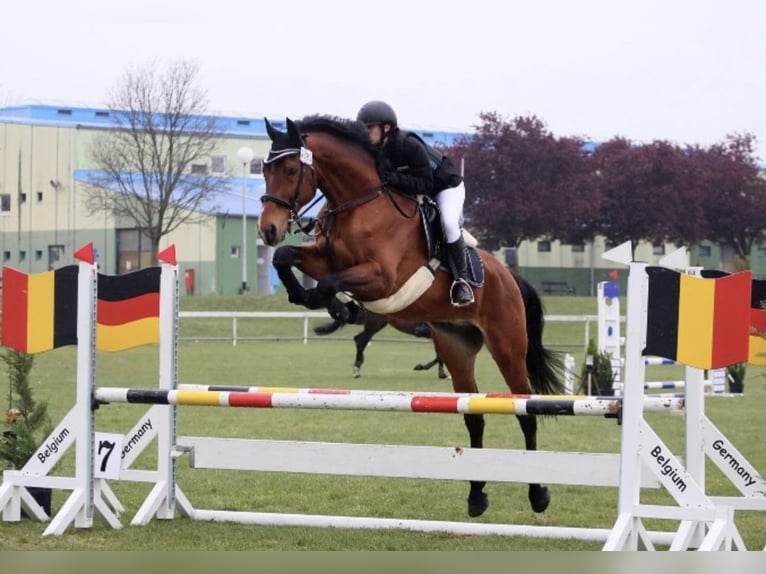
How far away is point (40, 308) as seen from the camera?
603 cm

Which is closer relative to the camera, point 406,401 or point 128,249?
point 406,401

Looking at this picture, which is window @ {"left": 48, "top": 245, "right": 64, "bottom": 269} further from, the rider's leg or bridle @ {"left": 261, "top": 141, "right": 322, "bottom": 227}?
bridle @ {"left": 261, "top": 141, "right": 322, "bottom": 227}

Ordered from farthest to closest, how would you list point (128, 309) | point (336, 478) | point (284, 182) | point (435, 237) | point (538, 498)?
point (336, 478)
point (435, 237)
point (538, 498)
point (128, 309)
point (284, 182)

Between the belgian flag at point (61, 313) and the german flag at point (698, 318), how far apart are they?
2.85 m

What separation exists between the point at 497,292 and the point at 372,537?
1900mm

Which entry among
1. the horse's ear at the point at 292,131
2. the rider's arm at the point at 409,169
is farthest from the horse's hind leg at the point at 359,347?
the horse's ear at the point at 292,131

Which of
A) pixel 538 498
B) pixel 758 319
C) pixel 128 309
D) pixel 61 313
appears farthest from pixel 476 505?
pixel 61 313

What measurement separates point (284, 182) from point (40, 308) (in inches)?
61.5

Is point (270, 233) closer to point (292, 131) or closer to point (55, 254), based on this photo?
point (292, 131)

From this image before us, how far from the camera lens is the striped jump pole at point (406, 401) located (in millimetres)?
4934

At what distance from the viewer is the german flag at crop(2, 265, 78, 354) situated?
19.6 ft

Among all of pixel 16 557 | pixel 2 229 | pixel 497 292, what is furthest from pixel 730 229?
pixel 16 557

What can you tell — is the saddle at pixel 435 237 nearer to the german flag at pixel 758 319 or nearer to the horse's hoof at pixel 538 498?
the horse's hoof at pixel 538 498

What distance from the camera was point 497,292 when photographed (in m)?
6.89
